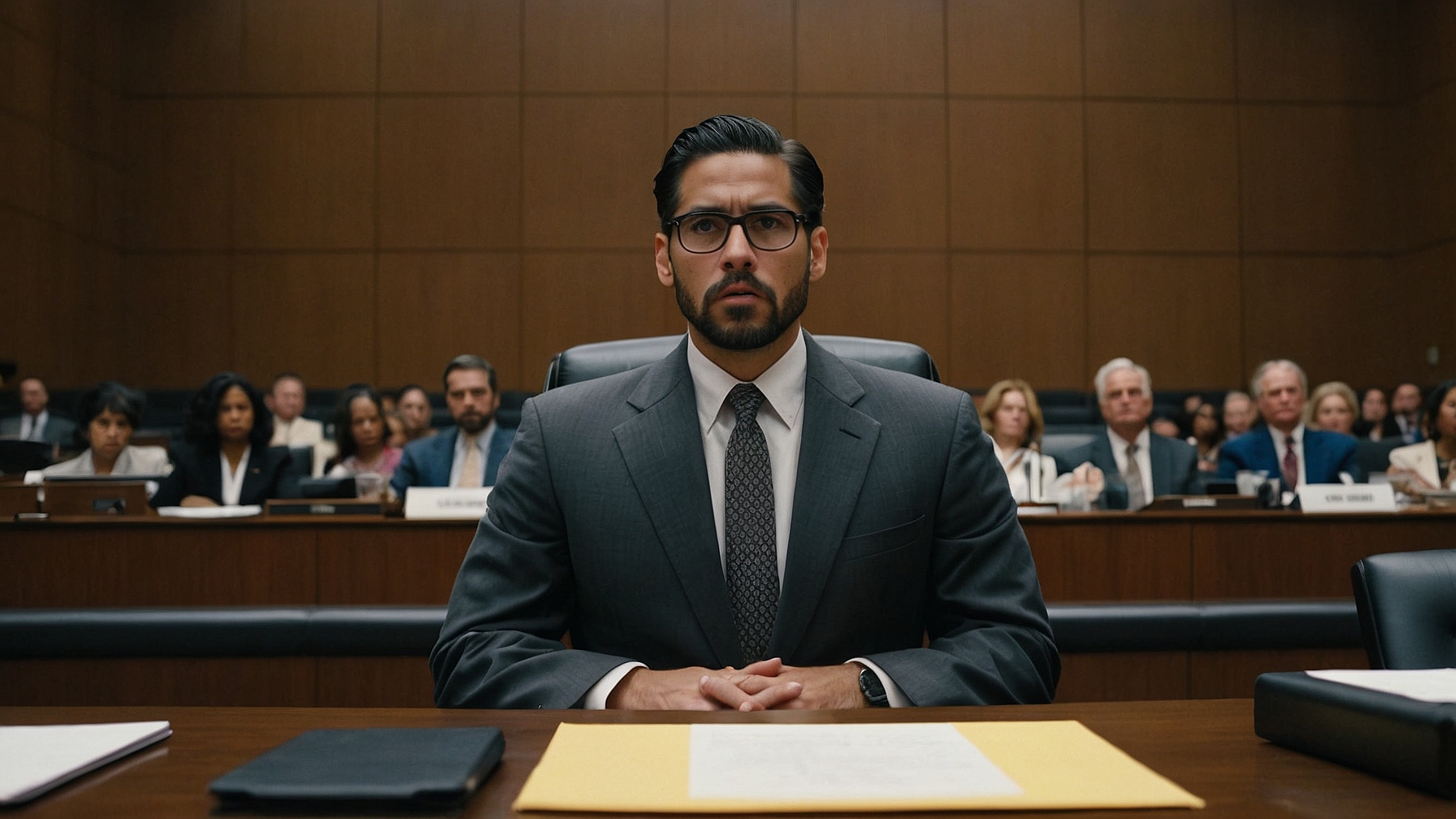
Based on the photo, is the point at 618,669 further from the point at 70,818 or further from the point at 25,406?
the point at 25,406

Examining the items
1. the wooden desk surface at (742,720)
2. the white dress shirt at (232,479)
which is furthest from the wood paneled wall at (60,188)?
the wooden desk surface at (742,720)

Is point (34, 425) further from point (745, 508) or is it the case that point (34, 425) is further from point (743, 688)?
point (743, 688)

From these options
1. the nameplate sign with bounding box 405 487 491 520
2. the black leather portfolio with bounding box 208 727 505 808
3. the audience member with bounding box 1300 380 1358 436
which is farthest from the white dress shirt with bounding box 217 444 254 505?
the audience member with bounding box 1300 380 1358 436

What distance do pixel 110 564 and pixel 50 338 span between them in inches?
209

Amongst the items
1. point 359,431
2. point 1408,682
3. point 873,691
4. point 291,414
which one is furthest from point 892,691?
point 291,414

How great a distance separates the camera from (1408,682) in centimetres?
83

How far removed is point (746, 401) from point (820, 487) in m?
0.17

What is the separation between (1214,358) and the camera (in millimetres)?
7809

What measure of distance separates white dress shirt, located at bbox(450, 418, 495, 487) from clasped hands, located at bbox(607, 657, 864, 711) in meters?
3.20

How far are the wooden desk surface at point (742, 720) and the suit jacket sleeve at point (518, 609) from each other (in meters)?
0.29

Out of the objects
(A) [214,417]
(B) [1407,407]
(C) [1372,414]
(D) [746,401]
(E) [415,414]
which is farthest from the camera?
(C) [1372,414]

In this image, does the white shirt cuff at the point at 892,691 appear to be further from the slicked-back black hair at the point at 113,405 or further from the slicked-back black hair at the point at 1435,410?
the slicked-back black hair at the point at 1435,410

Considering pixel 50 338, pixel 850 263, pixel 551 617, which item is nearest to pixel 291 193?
pixel 50 338

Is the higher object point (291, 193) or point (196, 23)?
point (196, 23)
